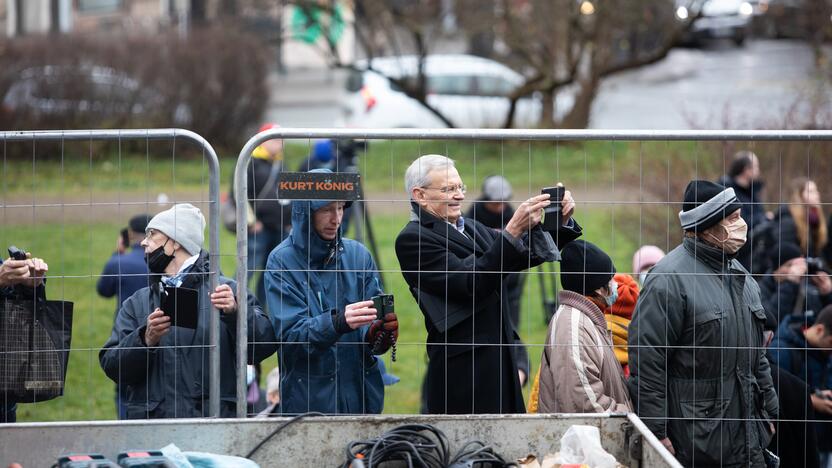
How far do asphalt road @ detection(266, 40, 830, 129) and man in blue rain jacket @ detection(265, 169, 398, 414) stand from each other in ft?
50.5

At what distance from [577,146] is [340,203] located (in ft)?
42.6

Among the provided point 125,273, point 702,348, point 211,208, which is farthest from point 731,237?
point 125,273

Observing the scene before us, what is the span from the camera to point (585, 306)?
5.25m

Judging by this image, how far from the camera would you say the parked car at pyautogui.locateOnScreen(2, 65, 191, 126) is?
63.1 ft

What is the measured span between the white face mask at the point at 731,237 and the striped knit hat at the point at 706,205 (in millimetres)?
53

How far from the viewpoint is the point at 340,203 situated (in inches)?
210

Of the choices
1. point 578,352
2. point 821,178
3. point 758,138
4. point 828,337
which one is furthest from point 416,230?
point 821,178

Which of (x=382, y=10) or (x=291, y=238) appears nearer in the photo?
(x=291, y=238)

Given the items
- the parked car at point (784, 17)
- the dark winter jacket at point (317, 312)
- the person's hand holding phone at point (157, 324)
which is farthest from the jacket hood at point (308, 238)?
the parked car at point (784, 17)

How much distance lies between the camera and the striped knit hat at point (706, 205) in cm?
519

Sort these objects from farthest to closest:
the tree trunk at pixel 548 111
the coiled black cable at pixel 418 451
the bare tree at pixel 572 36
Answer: the tree trunk at pixel 548 111 < the bare tree at pixel 572 36 < the coiled black cable at pixel 418 451

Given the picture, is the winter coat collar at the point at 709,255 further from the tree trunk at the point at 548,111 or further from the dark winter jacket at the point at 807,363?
the tree trunk at the point at 548,111

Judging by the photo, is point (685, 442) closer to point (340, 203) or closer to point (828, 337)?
point (828, 337)

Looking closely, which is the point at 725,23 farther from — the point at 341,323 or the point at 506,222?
the point at 341,323
